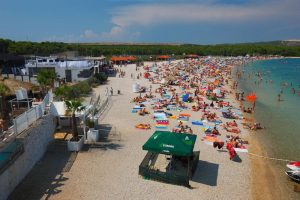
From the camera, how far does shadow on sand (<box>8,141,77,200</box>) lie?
37.6 ft

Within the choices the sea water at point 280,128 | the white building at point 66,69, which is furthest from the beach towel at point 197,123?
the white building at point 66,69

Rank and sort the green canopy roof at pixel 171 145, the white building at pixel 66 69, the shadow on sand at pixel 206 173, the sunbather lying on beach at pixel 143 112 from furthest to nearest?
the white building at pixel 66 69 → the sunbather lying on beach at pixel 143 112 → the shadow on sand at pixel 206 173 → the green canopy roof at pixel 171 145

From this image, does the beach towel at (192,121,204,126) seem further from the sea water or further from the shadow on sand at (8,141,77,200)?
the shadow on sand at (8,141,77,200)

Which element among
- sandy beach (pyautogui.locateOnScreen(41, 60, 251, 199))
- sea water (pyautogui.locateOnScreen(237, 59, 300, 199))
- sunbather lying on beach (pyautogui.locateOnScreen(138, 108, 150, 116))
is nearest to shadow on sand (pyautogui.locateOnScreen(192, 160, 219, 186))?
sandy beach (pyautogui.locateOnScreen(41, 60, 251, 199))

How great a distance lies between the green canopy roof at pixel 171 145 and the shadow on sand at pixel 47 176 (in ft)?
13.3

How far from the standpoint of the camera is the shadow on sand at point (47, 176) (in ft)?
37.6

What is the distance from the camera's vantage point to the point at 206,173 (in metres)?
13.8

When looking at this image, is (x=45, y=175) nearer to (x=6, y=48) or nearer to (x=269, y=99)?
(x=269, y=99)

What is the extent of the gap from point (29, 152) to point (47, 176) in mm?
1420

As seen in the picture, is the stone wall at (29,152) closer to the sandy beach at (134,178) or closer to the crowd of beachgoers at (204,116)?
the sandy beach at (134,178)

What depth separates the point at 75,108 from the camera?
51.3ft

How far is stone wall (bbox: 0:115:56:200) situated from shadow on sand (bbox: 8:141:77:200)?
0.25m

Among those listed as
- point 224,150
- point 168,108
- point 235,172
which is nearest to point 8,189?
point 235,172

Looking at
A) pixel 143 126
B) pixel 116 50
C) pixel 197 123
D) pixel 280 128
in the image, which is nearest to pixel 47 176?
pixel 143 126
